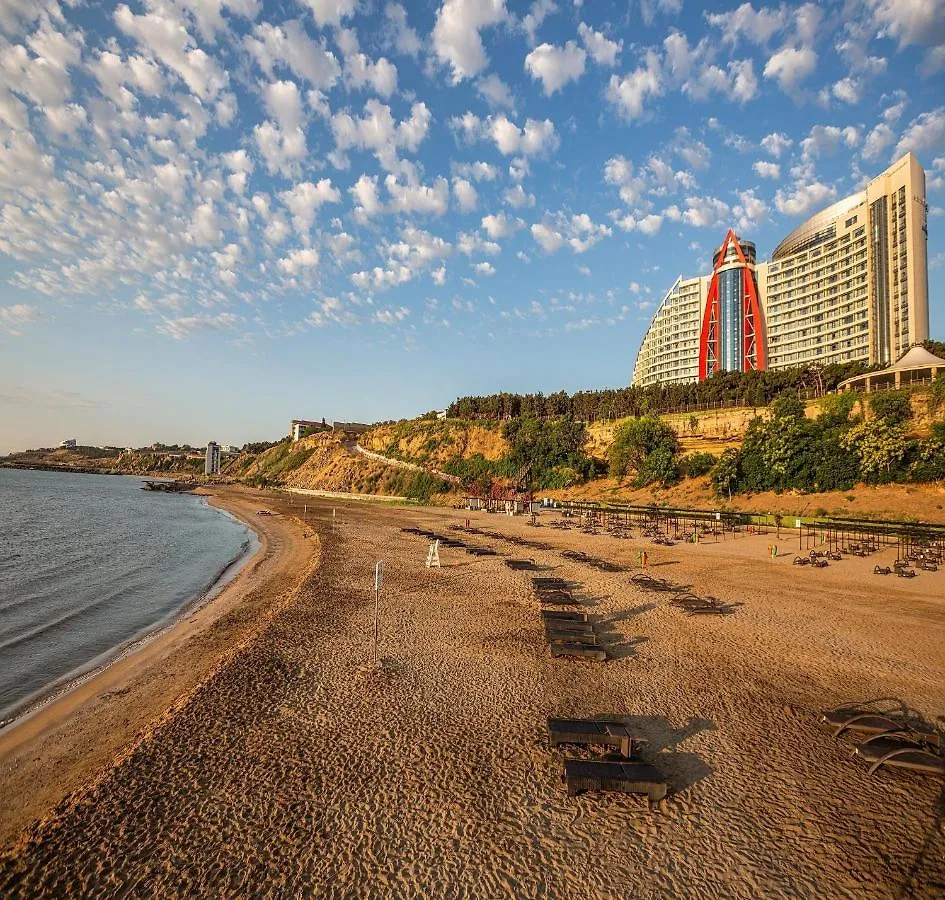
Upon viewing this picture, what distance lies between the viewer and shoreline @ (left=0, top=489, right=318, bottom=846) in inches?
326

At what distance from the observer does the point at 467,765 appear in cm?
812

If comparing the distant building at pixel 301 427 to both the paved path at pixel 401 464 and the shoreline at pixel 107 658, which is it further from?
the shoreline at pixel 107 658

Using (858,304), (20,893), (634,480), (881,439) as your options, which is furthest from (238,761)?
(858,304)

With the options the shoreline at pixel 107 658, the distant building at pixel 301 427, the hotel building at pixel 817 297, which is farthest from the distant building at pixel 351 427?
the shoreline at pixel 107 658

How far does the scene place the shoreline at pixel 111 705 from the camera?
8280 mm

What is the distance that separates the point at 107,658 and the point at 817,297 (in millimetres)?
103558

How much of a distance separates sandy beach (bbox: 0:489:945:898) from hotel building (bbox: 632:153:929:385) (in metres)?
75.8

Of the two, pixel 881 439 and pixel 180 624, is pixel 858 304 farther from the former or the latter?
pixel 180 624

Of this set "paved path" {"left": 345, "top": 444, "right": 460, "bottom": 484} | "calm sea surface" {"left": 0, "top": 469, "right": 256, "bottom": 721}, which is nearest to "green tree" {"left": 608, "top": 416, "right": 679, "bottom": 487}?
"paved path" {"left": 345, "top": 444, "right": 460, "bottom": 484}

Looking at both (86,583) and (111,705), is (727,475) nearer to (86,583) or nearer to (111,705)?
(111,705)

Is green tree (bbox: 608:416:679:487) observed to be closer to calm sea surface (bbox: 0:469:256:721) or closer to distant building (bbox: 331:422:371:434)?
calm sea surface (bbox: 0:469:256:721)

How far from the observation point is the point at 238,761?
8266 mm

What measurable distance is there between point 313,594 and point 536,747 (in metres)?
13.0

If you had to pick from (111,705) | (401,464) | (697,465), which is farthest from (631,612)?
(401,464)
